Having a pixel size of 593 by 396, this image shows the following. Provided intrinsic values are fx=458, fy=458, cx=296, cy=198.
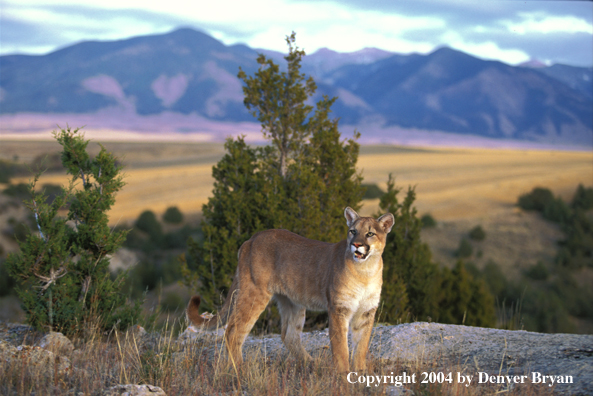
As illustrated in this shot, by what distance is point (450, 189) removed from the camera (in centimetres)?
7056

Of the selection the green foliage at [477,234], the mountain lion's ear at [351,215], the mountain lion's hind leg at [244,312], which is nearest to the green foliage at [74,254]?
the mountain lion's hind leg at [244,312]

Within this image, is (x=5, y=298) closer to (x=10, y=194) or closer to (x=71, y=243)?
(x=10, y=194)

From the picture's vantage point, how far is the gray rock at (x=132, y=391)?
4.42 m

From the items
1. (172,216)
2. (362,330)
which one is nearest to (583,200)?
(172,216)

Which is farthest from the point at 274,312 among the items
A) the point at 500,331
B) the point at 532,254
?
the point at 532,254

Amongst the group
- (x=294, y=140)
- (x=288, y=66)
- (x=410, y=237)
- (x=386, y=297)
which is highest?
(x=288, y=66)

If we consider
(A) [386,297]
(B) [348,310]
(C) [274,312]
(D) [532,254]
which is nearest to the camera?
(B) [348,310]

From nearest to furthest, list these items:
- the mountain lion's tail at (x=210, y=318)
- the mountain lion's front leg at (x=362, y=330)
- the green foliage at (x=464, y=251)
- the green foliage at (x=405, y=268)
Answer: the mountain lion's front leg at (x=362, y=330), the mountain lion's tail at (x=210, y=318), the green foliage at (x=405, y=268), the green foliage at (x=464, y=251)

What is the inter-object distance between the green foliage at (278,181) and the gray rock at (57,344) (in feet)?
10.2

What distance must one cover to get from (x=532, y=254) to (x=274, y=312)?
35.3 metres

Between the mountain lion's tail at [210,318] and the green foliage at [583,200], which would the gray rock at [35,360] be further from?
the green foliage at [583,200]

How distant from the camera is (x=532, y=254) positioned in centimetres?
3853

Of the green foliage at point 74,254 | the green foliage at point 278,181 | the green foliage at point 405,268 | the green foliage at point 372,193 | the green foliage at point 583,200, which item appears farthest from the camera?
the green foliage at point 372,193

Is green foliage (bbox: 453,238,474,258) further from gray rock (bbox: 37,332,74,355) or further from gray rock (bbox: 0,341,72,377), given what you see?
gray rock (bbox: 0,341,72,377)
